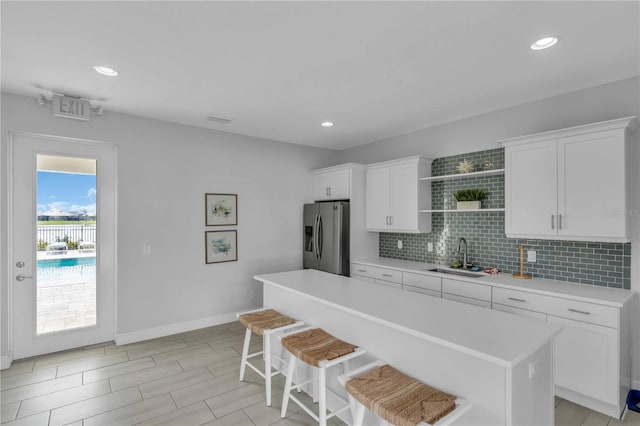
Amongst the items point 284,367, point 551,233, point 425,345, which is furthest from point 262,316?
point 551,233

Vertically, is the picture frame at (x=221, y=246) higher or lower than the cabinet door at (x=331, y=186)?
lower

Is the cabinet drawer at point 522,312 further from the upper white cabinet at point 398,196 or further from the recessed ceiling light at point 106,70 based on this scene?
the recessed ceiling light at point 106,70

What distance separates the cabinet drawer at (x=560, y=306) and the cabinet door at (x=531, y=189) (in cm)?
59

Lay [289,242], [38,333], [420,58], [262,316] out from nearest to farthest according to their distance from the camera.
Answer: [420,58]
[262,316]
[38,333]
[289,242]

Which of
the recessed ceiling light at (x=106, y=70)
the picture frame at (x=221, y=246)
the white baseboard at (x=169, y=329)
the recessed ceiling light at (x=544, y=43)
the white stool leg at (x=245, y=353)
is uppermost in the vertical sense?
the recessed ceiling light at (x=106, y=70)

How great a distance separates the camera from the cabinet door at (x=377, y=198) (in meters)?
4.57

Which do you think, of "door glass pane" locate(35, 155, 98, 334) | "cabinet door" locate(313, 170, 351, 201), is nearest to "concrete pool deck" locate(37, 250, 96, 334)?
"door glass pane" locate(35, 155, 98, 334)

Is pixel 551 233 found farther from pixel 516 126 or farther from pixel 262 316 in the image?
pixel 262 316

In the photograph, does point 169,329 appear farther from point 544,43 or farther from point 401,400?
point 544,43

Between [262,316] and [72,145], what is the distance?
2.83 m

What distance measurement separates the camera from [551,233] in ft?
9.73

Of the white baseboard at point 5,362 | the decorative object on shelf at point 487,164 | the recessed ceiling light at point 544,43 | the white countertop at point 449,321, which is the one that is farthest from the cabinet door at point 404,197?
the white baseboard at point 5,362

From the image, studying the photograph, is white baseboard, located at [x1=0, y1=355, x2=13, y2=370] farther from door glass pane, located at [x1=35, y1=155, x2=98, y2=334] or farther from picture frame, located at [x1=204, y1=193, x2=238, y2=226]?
picture frame, located at [x1=204, y1=193, x2=238, y2=226]

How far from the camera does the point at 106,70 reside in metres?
2.65
